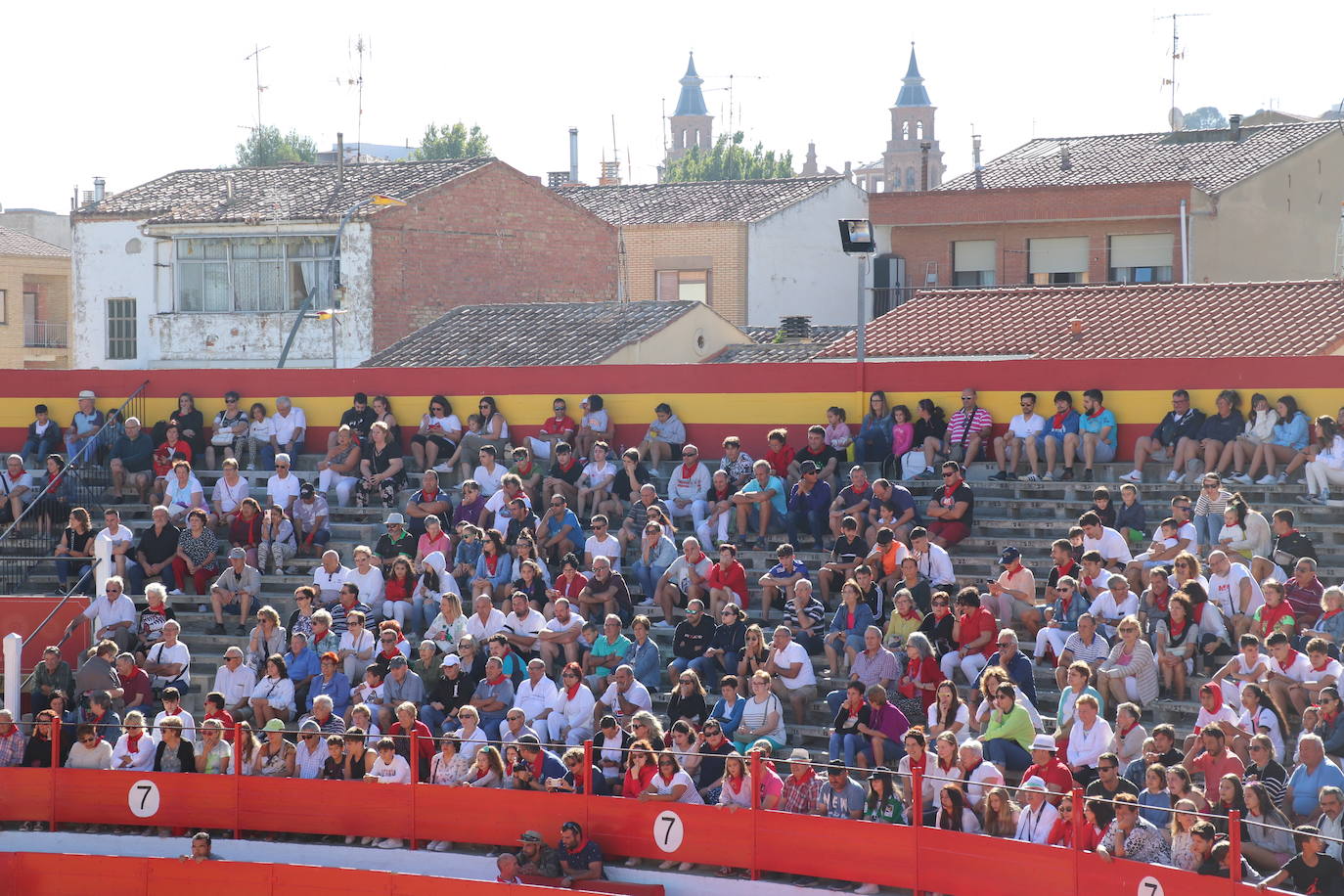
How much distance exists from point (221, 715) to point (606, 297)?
102 feet

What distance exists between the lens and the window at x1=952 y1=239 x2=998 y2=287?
39.2 metres

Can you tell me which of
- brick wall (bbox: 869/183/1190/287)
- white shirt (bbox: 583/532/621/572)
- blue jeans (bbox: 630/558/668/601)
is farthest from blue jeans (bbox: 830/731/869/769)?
brick wall (bbox: 869/183/1190/287)

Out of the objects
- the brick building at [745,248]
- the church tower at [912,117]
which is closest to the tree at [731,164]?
the church tower at [912,117]

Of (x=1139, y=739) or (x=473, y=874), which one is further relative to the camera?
(x=473, y=874)

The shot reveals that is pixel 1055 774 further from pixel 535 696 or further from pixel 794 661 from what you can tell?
pixel 535 696

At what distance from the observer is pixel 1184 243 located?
3644 centimetres

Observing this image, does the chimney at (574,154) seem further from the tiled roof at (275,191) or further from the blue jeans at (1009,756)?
the blue jeans at (1009,756)

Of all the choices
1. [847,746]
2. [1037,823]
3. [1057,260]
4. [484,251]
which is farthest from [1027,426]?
[484,251]

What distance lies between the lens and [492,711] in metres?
15.6

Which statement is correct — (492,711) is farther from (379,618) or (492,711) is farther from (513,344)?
(513,344)

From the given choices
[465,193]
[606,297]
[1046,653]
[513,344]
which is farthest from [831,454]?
[606,297]

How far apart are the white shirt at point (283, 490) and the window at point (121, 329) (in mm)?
23012

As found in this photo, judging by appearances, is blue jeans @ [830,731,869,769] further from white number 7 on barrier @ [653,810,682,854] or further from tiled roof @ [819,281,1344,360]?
tiled roof @ [819,281,1344,360]

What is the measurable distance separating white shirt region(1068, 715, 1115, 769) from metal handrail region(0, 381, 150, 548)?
13.4 m
